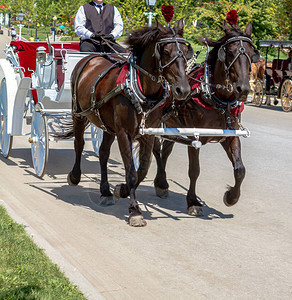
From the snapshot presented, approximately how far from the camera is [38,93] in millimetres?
10016

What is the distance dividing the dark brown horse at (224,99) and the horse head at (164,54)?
0.51 meters

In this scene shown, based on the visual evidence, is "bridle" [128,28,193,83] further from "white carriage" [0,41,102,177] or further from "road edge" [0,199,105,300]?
"white carriage" [0,41,102,177]

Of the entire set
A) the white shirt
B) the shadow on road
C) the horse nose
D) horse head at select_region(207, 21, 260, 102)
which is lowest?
the shadow on road

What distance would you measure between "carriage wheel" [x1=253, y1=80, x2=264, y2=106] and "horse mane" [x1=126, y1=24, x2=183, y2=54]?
58.9 feet

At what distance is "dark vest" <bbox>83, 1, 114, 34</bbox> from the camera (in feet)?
29.1

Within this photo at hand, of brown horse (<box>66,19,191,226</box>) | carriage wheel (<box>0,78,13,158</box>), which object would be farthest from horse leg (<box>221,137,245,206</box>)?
carriage wheel (<box>0,78,13,158</box>)

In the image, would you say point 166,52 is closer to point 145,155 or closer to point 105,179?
point 145,155

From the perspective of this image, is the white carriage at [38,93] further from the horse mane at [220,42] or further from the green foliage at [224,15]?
the green foliage at [224,15]

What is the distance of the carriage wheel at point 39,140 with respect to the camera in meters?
9.04

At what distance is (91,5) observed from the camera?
896 cm

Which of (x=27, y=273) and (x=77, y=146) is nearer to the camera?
(x=27, y=273)

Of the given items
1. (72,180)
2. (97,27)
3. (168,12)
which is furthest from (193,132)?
(97,27)

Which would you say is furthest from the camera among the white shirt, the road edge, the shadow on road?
the white shirt

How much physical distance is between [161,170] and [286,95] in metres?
14.8
